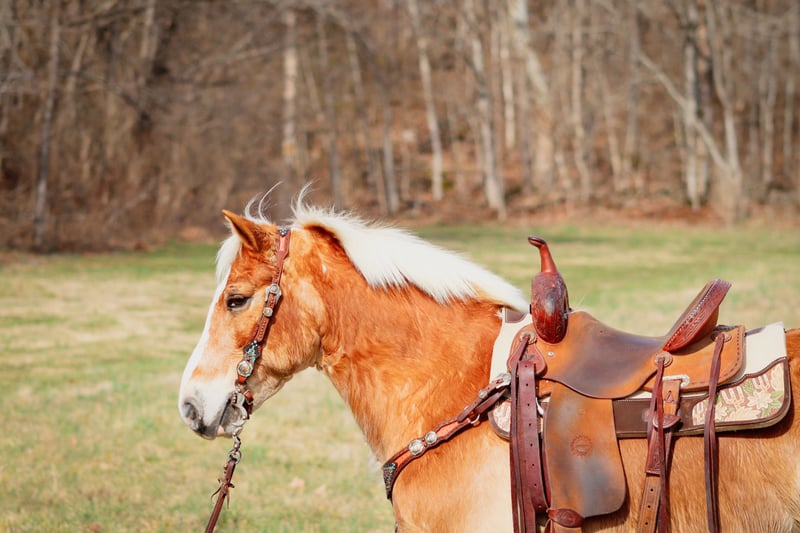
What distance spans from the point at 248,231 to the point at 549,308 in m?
1.13

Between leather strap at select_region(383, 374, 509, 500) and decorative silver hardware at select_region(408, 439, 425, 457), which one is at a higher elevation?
leather strap at select_region(383, 374, 509, 500)

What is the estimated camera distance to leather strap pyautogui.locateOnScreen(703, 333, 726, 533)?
258 cm

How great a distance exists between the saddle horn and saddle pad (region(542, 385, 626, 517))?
0.22 meters

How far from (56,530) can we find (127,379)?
14.5 ft

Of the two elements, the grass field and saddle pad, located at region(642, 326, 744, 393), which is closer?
saddle pad, located at region(642, 326, 744, 393)

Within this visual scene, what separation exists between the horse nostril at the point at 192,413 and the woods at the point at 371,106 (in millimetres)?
10185

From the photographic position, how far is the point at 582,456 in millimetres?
2701

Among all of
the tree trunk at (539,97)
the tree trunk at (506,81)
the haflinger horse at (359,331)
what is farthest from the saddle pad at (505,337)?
the tree trunk at (506,81)

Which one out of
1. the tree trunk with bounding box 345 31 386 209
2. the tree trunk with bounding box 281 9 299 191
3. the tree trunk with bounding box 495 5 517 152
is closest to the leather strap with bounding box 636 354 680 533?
the tree trunk with bounding box 281 9 299 191

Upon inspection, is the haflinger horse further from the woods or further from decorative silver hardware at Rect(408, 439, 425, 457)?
the woods

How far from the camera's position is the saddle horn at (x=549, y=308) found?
9.29 ft

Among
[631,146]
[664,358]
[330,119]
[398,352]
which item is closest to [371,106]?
[330,119]

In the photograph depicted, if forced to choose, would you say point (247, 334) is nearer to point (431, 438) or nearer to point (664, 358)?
point (431, 438)

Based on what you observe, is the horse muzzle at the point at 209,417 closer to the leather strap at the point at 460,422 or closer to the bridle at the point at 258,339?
the bridle at the point at 258,339
